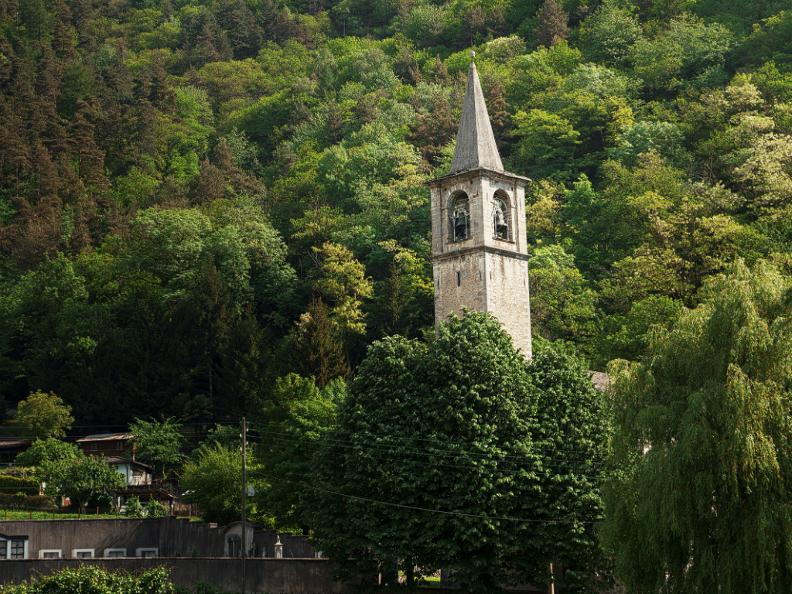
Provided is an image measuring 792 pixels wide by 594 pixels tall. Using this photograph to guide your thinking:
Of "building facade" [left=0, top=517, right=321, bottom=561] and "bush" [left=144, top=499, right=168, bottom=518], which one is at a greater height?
"bush" [left=144, top=499, right=168, bottom=518]

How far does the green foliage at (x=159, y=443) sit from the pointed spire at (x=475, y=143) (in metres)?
23.9

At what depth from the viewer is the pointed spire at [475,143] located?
53094 millimetres

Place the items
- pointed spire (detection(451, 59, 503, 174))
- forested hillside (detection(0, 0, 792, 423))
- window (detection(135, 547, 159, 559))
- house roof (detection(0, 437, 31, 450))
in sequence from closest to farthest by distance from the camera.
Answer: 1. pointed spire (detection(451, 59, 503, 174))
2. window (detection(135, 547, 159, 559))
3. forested hillside (detection(0, 0, 792, 423))
4. house roof (detection(0, 437, 31, 450))

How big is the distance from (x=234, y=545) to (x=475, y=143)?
1971 centimetres

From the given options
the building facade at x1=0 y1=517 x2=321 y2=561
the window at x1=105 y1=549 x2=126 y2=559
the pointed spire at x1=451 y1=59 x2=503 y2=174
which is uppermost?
the pointed spire at x1=451 y1=59 x2=503 y2=174

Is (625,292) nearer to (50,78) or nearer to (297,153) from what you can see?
(297,153)

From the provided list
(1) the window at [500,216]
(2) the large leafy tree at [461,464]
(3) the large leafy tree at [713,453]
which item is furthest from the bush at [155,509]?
(3) the large leafy tree at [713,453]

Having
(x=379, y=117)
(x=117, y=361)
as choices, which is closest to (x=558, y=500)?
(x=117, y=361)

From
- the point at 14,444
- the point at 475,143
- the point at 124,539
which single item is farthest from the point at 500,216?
the point at 14,444

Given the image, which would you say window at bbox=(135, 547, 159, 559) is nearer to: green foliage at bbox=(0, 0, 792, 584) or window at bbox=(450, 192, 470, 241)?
green foliage at bbox=(0, 0, 792, 584)

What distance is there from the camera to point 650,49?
100 m

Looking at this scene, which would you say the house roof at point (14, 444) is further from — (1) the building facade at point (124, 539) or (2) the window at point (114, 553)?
(2) the window at point (114, 553)

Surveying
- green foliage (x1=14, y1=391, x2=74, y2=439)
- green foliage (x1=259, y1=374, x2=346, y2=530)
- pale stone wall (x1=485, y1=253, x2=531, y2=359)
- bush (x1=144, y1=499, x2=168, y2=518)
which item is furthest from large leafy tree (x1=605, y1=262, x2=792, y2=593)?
green foliage (x1=14, y1=391, x2=74, y2=439)

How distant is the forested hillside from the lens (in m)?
70.4
